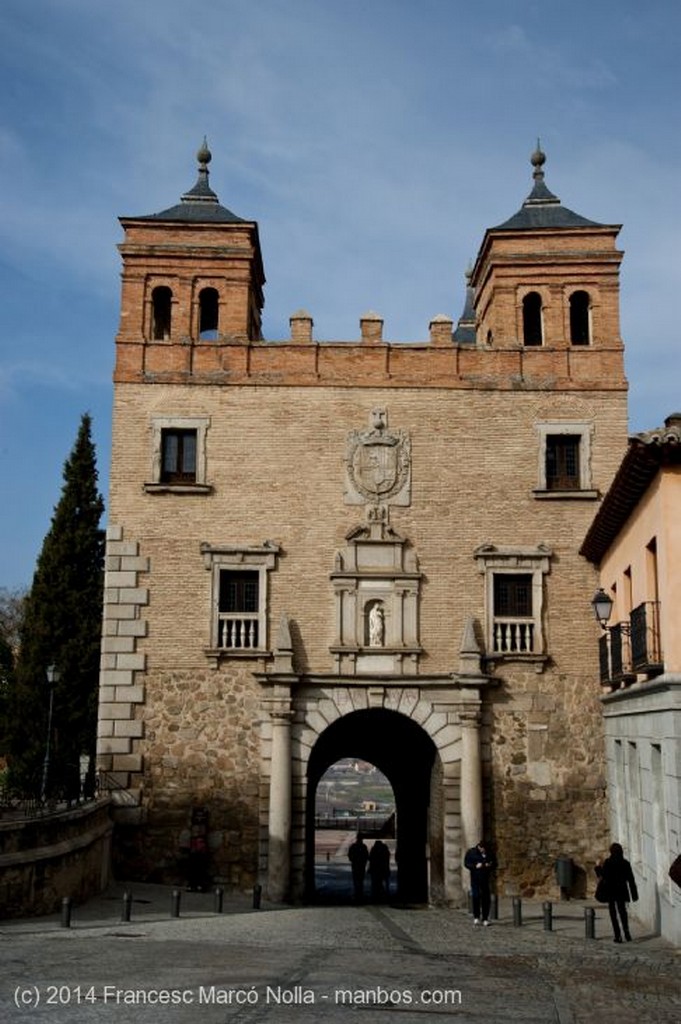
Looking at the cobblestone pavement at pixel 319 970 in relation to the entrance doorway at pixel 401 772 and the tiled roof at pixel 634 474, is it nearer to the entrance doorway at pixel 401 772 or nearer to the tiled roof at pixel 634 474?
the entrance doorway at pixel 401 772

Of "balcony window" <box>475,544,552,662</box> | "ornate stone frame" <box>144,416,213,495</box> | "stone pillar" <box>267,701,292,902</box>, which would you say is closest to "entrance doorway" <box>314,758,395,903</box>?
"stone pillar" <box>267,701,292,902</box>

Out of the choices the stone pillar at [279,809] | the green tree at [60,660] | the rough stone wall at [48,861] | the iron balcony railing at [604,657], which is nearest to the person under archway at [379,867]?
the stone pillar at [279,809]

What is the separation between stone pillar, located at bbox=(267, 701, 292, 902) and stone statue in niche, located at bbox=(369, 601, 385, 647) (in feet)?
7.09

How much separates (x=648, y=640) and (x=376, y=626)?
6.63 metres

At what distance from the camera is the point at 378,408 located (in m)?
21.7

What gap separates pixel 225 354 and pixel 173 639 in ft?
19.6

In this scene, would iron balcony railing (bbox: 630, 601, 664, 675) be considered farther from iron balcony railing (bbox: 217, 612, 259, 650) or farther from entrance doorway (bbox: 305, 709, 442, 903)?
iron balcony railing (bbox: 217, 612, 259, 650)

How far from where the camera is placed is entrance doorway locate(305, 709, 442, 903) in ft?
72.0

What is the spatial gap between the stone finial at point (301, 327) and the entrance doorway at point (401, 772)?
308 inches

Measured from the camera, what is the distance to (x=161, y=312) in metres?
23.7

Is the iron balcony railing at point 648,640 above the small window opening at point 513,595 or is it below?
below

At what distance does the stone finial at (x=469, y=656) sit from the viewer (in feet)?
66.2

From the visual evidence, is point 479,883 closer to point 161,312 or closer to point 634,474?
point 634,474

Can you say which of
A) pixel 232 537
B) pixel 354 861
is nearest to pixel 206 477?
pixel 232 537
